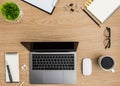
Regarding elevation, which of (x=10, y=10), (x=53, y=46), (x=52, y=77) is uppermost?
(x=10, y=10)

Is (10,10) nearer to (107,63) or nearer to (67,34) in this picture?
(67,34)

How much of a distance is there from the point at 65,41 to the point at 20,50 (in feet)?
0.70

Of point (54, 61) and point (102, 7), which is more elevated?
point (102, 7)

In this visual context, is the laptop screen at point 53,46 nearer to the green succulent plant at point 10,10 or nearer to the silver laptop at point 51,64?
the silver laptop at point 51,64

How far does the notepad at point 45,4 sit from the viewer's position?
4.26 feet

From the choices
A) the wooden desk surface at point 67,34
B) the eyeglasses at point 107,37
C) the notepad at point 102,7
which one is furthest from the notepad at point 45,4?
the eyeglasses at point 107,37

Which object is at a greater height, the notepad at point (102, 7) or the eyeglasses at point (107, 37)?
the notepad at point (102, 7)

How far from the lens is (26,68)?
4.31ft

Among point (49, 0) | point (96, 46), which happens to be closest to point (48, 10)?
point (49, 0)

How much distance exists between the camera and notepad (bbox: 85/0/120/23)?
1.28m

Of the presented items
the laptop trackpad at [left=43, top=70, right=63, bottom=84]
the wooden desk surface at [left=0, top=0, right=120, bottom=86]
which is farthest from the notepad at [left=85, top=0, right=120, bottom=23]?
the laptop trackpad at [left=43, top=70, right=63, bottom=84]

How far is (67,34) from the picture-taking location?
131 centimetres

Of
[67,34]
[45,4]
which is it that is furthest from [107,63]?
[45,4]

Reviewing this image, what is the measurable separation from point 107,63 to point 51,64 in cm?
25
